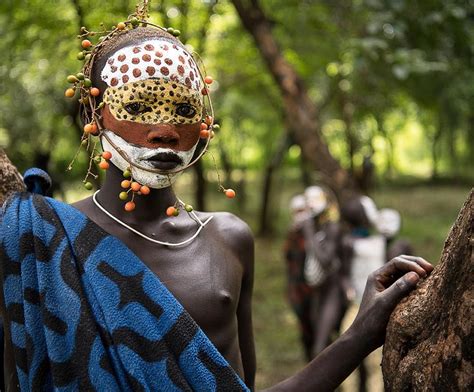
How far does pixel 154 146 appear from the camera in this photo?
197 centimetres

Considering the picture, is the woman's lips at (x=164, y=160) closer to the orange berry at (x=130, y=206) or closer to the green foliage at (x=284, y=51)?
the orange berry at (x=130, y=206)

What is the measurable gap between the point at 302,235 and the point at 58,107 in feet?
14.8

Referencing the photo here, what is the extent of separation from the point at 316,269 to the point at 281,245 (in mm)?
8198

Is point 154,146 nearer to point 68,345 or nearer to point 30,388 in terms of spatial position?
point 68,345

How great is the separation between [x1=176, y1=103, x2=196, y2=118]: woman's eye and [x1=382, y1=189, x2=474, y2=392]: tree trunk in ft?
2.53

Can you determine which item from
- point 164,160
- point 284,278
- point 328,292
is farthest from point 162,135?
point 284,278

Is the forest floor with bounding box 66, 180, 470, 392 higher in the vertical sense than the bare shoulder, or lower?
lower

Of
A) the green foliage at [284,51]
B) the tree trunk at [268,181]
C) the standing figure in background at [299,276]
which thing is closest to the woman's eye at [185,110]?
the green foliage at [284,51]

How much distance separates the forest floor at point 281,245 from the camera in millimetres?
7234

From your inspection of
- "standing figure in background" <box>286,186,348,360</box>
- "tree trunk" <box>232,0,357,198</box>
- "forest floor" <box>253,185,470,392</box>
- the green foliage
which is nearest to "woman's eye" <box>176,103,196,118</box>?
the green foliage

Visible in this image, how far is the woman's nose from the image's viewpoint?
6.45 ft

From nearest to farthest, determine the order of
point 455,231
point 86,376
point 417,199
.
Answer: point 455,231
point 86,376
point 417,199

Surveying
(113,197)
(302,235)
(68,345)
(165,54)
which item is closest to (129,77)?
(165,54)

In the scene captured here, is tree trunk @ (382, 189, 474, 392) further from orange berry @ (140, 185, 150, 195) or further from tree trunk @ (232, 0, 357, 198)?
tree trunk @ (232, 0, 357, 198)
